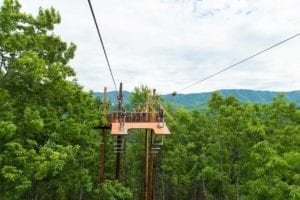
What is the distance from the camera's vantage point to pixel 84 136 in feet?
65.6

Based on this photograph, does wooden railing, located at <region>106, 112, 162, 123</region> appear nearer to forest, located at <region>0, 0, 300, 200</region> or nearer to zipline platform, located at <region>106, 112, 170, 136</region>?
zipline platform, located at <region>106, 112, 170, 136</region>

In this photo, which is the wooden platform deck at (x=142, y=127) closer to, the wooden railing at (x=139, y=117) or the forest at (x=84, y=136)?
the wooden railing at (x=139, y=117)

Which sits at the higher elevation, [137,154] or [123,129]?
[123,129]

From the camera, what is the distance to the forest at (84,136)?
1527cm

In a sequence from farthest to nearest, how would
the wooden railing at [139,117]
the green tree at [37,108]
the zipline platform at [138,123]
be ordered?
the wooden railing at [139,117] < the zipline platform at [138,123] < the green tree at [37,108]

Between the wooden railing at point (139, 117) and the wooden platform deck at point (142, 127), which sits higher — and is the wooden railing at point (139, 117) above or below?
above

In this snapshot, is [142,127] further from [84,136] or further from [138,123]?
[84,136]

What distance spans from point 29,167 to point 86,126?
5058 mm

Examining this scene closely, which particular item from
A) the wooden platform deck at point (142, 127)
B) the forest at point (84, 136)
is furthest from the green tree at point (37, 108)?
the wooden platform deck at point (142, 127)

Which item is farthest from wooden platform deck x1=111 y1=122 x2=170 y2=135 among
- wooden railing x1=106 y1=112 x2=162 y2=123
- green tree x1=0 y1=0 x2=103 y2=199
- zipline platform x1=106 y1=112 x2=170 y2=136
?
green tree x1=0 y1=0 x2=103 y2=199

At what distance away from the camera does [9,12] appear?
49.3ft

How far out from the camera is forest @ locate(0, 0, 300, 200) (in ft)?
50.1

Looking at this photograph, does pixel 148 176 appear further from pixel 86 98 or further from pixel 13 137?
pixel 13 137

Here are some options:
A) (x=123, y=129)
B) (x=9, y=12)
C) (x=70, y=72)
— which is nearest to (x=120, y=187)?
(x=123, y=129)
